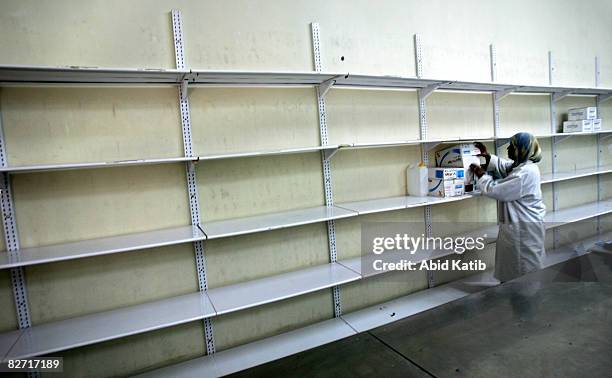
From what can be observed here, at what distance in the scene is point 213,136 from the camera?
6.86 ft

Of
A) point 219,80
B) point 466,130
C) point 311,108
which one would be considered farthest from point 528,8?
point 219,80

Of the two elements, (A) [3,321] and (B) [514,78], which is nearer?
(A) [3,321]

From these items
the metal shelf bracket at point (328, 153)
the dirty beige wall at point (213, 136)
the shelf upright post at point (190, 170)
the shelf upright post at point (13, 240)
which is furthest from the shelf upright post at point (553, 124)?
the shelf upright post at point (13, 240)

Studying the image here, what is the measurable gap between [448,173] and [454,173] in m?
0.05

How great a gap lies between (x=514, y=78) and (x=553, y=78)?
57cm

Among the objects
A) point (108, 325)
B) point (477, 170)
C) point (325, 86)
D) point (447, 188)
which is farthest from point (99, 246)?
point (477, 170)

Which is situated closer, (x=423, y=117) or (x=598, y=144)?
(x=423, y=117)

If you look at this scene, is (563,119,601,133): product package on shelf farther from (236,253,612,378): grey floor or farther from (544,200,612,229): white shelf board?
(236,253,612,378): grey floor

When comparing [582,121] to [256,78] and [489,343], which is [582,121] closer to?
[256,78]

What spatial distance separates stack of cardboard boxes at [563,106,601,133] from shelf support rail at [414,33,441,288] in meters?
1.69

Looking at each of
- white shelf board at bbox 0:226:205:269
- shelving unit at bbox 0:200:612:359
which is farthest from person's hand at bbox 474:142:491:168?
white shelf board at bbox 0:226:205:269

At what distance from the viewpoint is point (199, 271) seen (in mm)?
2084

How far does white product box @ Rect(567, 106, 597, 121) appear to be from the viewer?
3.32m

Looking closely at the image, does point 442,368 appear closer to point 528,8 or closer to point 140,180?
point 140,180
